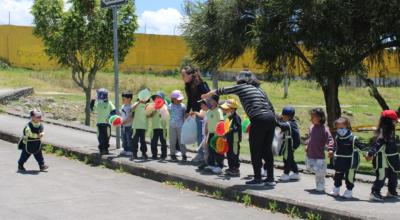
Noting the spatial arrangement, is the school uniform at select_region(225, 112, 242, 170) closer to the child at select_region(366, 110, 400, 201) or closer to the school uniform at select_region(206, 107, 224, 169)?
the school uniform at select_region(206, 107, 224, 169)

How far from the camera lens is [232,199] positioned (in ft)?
26.2

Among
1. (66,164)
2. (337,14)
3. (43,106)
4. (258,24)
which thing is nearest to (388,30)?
(337,14)

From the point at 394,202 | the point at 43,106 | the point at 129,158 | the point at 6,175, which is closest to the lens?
the point at 394,202

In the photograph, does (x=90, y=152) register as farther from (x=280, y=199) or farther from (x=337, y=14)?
(x=337, y=14)

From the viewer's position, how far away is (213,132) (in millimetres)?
9359

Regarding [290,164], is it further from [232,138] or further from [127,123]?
[127,123]

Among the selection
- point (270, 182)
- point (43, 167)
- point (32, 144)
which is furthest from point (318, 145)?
point (32, 144)

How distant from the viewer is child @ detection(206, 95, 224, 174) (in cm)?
934

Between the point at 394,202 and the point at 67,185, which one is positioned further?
the point at 67,185

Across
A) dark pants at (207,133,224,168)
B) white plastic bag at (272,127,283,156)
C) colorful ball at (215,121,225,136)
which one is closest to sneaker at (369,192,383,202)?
white plastic bag at (272,127,283,156)

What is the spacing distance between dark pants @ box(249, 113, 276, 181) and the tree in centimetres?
1254

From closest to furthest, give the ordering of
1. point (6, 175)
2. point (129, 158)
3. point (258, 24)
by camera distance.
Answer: point (6, 175) < point (129, 158) < point (258, 24)

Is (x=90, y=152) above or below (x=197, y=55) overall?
below

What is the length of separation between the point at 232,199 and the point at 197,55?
11.1 metres
